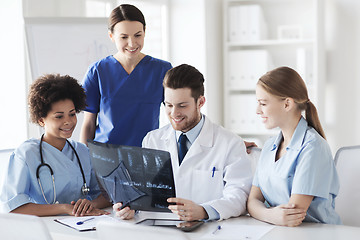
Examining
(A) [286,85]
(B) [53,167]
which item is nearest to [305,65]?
(A) [286,85]

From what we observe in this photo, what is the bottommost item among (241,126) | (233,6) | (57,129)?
(241,126)

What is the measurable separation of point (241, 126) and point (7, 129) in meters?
1.97

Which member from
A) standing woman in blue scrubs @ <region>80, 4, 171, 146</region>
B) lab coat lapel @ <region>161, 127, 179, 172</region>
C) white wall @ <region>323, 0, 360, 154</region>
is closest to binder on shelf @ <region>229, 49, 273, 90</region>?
white wall @ <region>323, 0, 360, 154</region>

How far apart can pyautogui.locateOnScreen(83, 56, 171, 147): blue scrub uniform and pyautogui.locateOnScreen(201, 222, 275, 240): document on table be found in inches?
35.7

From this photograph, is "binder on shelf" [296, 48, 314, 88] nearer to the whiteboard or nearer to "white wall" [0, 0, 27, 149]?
the whiteboard

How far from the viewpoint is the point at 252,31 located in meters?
4.02

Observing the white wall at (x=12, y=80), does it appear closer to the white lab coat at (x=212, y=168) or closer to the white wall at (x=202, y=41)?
the white lab coat at (x=212, y=168)

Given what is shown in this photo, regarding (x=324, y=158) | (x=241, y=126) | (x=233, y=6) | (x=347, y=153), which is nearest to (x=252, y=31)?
(x=233, y=6)

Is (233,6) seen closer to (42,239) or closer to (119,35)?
(119,35)

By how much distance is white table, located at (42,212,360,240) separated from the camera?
1441 mm

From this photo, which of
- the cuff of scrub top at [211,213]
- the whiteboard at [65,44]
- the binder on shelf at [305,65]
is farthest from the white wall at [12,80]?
the binder on shelf at [305,65]

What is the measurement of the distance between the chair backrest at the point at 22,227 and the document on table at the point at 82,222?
0.28m

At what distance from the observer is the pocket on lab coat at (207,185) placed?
1.81m

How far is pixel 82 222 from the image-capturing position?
1647 millimetres
